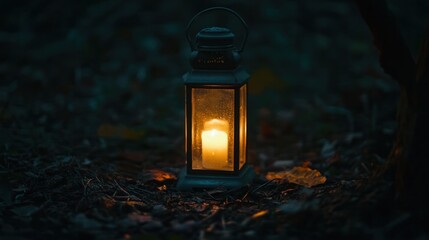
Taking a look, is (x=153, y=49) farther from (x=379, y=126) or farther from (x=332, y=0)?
(x=379, y=126)

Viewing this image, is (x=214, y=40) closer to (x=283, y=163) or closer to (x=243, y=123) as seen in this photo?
(x=243, y=123)

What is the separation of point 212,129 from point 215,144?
0.32 ft

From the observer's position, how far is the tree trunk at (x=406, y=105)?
273 cm

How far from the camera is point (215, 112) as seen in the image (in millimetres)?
3758

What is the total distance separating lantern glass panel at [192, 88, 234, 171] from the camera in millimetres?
3727

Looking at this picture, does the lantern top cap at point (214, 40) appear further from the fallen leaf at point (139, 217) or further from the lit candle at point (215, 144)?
the fallen leaf at point (139, 217)

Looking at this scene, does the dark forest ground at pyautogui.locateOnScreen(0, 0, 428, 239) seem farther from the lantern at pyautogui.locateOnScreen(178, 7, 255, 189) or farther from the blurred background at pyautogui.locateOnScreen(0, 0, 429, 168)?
the lantern at pyautogui.locateOnScreen(178, 7, 255, 189)

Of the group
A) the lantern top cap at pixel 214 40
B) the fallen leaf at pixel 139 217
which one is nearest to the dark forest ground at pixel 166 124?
the fallen leaf at pixel 139 217

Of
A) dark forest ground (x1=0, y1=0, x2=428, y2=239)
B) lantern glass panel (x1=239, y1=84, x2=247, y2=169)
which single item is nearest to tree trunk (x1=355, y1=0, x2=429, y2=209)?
dark forest ground (x1=0, y1=0, x2=428, y2=239)

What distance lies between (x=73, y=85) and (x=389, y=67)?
460cm

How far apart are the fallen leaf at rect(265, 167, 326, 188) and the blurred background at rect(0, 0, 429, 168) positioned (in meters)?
0.78

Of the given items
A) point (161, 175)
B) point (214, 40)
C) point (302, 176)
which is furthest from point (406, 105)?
point (161, 175)

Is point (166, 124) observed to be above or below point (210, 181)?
above

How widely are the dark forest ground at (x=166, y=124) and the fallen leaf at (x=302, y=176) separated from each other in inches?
3.7
